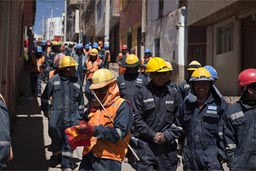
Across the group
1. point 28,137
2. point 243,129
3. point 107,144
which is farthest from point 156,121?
point 28,137

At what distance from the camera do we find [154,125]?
4922mm

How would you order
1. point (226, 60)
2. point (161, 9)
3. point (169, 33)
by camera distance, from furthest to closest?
→ point (161, 9) < point (169, 33) < point (226, 60)

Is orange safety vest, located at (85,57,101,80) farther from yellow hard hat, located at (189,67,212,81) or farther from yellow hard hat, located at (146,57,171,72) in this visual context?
yellow hard hat, located at (189,67,212,81)

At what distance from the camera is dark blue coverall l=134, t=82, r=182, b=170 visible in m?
4.86

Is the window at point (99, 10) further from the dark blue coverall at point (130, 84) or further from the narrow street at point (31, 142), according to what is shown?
the dark blue coverall at point (130, 84)

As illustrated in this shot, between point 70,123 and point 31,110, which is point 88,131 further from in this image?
point 31,110

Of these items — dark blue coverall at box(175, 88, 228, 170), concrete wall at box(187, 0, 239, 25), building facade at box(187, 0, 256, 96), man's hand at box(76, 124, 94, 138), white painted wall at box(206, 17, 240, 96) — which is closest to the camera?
man's hand at box(76, 124, 94, 138)

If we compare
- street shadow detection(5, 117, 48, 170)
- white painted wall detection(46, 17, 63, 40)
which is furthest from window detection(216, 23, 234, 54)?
white painted wall detection(46, 17, 63, 40)

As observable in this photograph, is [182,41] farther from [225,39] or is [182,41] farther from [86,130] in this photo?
[86,130]

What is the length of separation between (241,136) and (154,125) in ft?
3.32

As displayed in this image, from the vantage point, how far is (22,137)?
942cm

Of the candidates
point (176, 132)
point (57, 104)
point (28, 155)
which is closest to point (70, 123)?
point (57, 104)

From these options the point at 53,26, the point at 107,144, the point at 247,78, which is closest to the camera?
the point at 107,144

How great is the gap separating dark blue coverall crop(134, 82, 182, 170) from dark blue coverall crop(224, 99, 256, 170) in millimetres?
722
